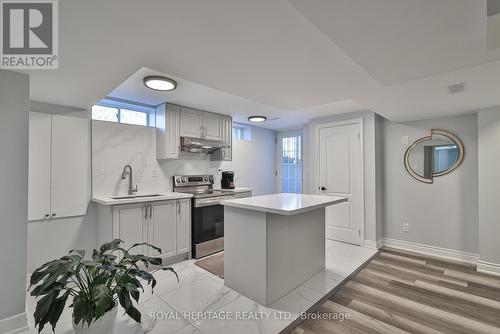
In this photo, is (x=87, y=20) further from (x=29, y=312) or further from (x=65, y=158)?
(x=29, y=312)

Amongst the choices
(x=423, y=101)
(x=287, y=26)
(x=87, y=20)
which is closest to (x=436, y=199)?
(x=423, y=101)

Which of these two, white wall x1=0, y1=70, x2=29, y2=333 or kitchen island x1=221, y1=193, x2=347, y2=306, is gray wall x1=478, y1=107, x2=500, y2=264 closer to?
kitchen island x1=221, y1=193, x2=347, y2=306

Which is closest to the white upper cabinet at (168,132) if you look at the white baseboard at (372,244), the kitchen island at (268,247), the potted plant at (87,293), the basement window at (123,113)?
the basement window at (123,113)

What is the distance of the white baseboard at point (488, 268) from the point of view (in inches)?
111

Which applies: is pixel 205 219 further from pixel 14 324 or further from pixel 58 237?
pixel 14 324

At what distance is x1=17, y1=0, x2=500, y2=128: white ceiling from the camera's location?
3.65 feet

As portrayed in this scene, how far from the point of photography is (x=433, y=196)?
3500mm

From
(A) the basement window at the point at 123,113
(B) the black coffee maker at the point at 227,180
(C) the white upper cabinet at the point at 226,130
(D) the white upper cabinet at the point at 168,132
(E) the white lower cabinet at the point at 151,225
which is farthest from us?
(B) the black coffee maker at the point at 227,180

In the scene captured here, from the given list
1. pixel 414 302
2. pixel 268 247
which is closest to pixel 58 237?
pixel 268 247

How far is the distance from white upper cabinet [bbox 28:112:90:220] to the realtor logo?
1124 mm

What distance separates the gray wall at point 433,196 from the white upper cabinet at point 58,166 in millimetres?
4586

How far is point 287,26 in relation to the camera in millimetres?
1250

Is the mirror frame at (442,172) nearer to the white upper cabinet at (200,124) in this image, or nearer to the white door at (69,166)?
the white upper cabinet at (200,124)

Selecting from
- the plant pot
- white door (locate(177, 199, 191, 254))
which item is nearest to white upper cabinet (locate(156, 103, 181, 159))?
white door (locate(177, 199, 191, 254))
